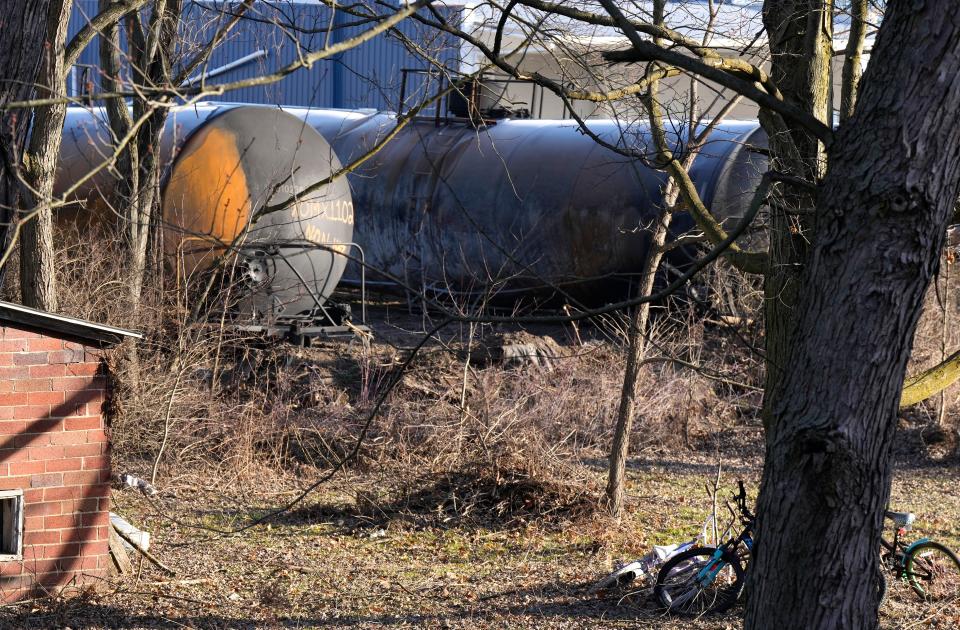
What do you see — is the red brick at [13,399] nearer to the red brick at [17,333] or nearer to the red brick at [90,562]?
the red brick at [17,333]

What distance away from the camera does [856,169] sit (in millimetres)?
3426

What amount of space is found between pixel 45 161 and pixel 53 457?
2.08 m

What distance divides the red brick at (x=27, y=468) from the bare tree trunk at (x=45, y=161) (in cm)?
139

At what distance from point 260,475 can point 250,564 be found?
2.25 metres

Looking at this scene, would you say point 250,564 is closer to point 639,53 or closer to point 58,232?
point 639,53

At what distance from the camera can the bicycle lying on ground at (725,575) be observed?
6152 mm

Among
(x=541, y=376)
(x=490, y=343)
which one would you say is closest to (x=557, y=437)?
(x=541, y=376)

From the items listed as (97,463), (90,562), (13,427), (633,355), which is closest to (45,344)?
(13,427)

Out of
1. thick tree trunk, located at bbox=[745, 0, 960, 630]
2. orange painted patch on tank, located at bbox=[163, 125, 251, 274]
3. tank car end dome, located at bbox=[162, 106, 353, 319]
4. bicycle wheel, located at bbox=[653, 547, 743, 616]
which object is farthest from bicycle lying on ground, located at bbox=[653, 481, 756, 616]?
orange painted patch on tank, located at bbox=[163, 125, 251, 274]

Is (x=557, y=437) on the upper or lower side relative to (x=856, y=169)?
lower

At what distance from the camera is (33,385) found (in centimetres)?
598

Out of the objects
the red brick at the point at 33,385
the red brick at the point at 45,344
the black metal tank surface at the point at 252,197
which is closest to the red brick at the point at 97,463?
the red brick at the point at 33,385

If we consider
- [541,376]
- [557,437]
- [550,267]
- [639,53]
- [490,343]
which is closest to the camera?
[639,53]

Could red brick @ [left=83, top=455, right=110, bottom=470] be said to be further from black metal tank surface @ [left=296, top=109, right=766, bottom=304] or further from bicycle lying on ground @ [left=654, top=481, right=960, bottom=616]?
black metal tank surface @ [left=296, top=109, right=766, bottom=304]
